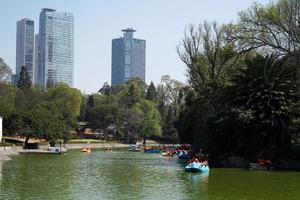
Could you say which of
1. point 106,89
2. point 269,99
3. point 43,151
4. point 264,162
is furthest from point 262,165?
point 106,89

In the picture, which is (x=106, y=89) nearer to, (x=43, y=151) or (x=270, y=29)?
(x=43, y=151)

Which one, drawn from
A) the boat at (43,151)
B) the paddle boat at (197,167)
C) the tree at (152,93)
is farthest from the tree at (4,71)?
the paddle boat at (197,167)

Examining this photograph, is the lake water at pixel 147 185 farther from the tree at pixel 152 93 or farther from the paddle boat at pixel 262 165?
the tree at pixel 152 93

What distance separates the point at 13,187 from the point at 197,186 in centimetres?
1096

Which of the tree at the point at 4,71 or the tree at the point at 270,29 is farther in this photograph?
the tree at the point at 4,71

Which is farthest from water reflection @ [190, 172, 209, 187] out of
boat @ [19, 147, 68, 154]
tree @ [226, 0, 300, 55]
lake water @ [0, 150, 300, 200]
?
boat @ [19, 147, 68, 154]

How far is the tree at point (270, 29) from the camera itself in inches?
1971

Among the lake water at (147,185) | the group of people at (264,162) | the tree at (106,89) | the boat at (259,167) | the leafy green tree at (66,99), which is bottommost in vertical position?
the lake water at (147,185)

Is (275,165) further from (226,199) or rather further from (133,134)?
(133,134)

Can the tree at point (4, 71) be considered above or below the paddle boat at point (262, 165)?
above

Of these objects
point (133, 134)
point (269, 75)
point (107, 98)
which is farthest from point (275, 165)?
point (107, 98)

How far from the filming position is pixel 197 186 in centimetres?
3375

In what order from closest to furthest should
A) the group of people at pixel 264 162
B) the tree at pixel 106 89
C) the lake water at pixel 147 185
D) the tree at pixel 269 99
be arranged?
1. the lake water at pixel 147 185
2. the group of people at pixel 264 162
3. the tree at pixel 269 99
4. the tree at pixel 106 89

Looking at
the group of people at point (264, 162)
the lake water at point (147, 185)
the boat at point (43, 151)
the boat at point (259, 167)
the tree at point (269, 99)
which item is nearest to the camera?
the lake water at point (147, 185)
